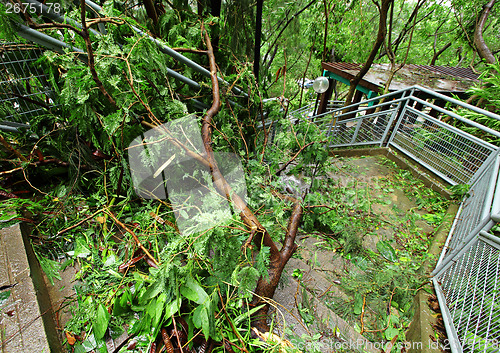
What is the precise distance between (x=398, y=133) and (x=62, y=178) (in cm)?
658

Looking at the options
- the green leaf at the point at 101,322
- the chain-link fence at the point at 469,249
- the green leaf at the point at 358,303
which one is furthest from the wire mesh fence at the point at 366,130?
the green leaf at the point at 101,322

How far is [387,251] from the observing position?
9.75 ft

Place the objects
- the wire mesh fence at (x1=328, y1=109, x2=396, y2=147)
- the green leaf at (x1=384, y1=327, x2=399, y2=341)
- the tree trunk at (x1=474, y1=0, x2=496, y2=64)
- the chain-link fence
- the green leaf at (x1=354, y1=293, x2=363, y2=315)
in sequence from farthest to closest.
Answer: the tree trunk at (x1=474, y1=0, x2=496, y2=64) < the wire mesh fence at (x1=328, y1=109, x2=396, y2=147) < the green leaf at (x1=354, y1=293, x2=363, y2=315) < the green leaf at (x1=384, y1=327, x2=399, y2=341) < the chain-link fence

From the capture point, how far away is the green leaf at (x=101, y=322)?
1323 mm

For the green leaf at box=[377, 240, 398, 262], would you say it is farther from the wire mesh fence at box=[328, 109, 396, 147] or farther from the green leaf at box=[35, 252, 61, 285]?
the green leaf at box=[35, 252, 61, 285]

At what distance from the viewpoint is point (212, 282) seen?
1.48 m

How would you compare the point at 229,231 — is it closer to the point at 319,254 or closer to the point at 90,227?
the point at 90,227

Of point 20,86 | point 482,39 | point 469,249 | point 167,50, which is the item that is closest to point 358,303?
point 469,249

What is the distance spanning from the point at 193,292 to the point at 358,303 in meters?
1.70

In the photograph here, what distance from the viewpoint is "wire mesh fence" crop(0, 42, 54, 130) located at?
2070 millimetres

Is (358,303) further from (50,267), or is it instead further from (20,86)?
(20,86)

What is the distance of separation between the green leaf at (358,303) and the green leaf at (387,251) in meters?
1.06

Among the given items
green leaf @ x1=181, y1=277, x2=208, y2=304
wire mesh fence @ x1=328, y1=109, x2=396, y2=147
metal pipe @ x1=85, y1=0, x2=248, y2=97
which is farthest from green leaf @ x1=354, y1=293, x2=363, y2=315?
wire mesh fence @ x1=328, y1=109, x2=396, y2=147

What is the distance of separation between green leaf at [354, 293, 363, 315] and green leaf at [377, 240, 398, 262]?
3.49 feet
